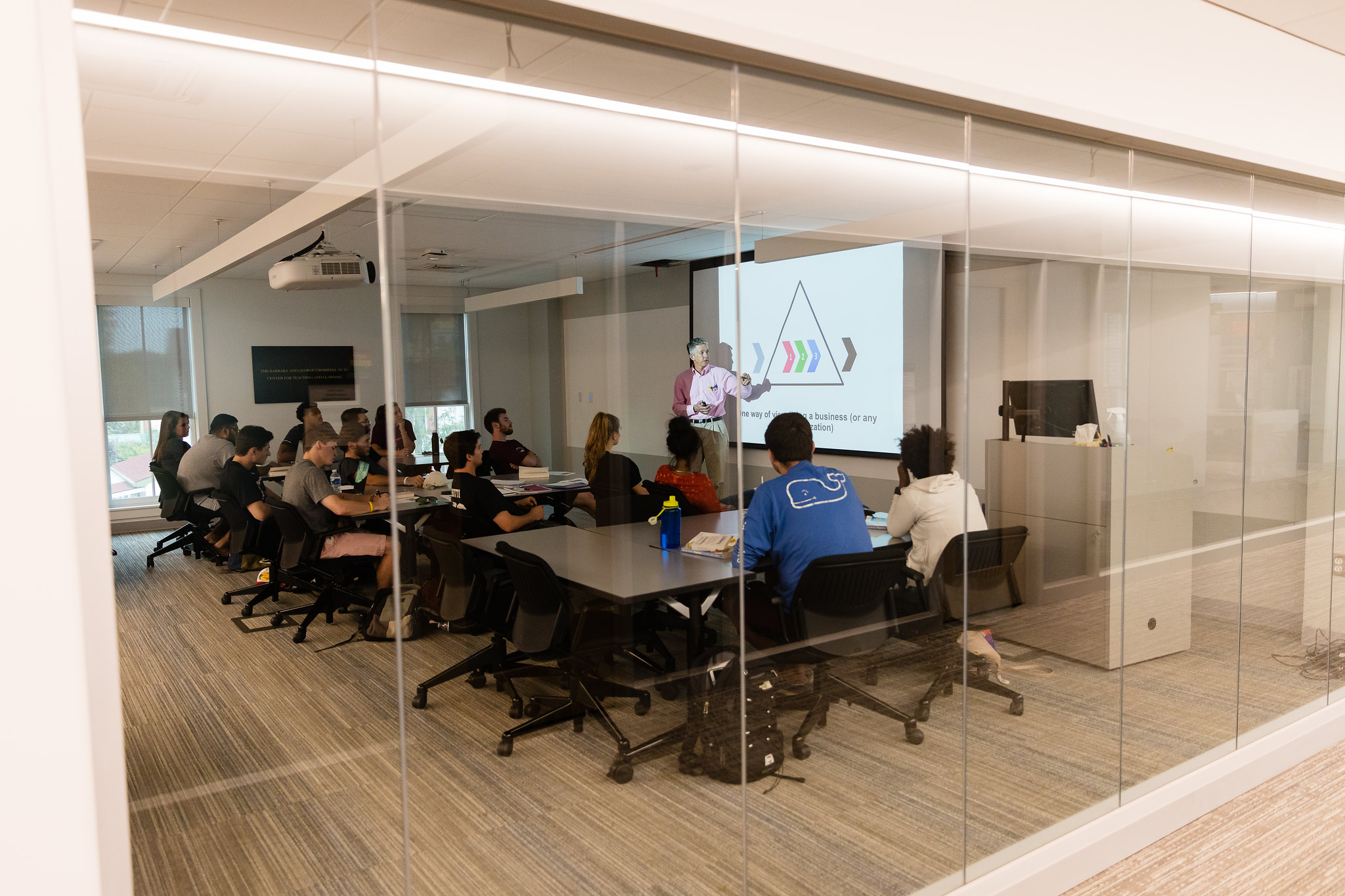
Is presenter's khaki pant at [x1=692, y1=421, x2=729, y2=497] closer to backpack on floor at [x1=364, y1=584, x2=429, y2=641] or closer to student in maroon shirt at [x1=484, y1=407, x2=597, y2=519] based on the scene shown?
student in maroon shirt at [x1=484, y1=407, x2=597, y2=519]

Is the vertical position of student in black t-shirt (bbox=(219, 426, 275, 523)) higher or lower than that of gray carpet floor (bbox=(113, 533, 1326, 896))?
higher

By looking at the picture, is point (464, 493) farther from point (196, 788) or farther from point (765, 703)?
point (765, 703)

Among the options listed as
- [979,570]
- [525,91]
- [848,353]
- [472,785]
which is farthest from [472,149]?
[979,570]

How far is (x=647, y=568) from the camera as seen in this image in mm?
2258

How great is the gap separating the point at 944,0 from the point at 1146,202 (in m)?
1.33

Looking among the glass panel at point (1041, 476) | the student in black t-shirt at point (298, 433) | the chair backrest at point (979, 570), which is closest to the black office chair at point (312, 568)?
the student in black t-shirt at point (298, 433)

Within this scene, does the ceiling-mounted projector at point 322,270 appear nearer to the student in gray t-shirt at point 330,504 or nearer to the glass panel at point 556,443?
the glass panel at point 556,443

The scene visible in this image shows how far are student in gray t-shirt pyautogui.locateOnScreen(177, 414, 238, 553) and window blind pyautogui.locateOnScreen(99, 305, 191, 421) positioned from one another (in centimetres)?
7

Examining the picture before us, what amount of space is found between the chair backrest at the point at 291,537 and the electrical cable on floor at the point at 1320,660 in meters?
4.43

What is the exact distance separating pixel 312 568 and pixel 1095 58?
328 cm

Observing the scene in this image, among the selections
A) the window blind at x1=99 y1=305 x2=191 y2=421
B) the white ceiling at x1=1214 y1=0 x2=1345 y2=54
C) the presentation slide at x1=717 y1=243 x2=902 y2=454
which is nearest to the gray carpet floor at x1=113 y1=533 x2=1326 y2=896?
the window blind at x1=99 y1=305 x2=191 y2=421

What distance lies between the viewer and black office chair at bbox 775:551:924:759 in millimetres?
2578

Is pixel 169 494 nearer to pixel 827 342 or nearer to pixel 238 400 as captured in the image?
pixel 238 400

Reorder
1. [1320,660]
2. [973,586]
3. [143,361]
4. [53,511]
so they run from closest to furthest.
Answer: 1. [53,511]
2. [143,361]
3. [973,586]
4. [1320,660]
